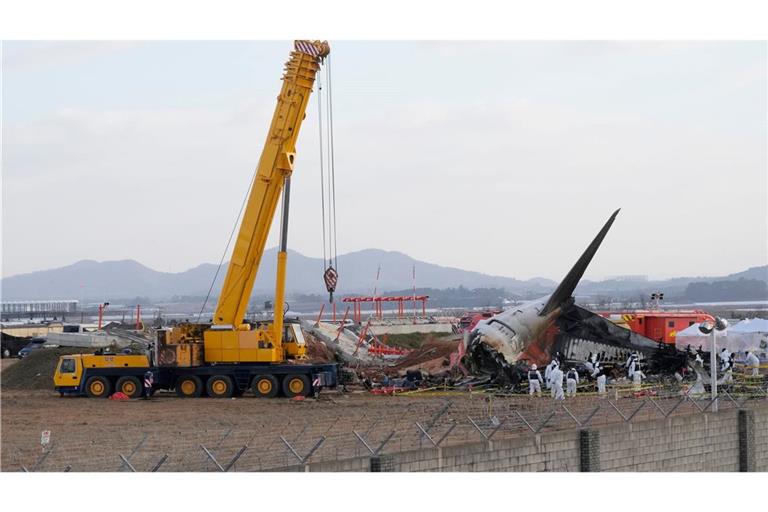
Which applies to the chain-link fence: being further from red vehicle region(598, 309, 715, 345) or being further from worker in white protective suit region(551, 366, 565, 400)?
red vehicle region(598, 309, 715, 345)

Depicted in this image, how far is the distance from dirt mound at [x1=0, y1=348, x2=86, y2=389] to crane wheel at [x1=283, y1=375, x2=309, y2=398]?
43.5 feet

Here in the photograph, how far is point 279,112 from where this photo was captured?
41.2m

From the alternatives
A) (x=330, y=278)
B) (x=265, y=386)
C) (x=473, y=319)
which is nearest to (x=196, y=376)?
(x=265, y=386)

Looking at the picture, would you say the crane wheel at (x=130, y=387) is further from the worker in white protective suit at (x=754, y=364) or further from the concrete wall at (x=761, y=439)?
the worker in white protective suit at (x=754, y=364)

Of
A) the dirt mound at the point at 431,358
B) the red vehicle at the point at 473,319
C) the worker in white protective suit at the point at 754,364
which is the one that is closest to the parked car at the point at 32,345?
the red vehicle at the point at 473,319

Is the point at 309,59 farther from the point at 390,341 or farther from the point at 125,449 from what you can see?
the point at 390,341

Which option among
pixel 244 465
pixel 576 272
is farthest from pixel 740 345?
pixel 244 465

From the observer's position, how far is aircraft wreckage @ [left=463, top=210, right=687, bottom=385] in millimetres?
45656

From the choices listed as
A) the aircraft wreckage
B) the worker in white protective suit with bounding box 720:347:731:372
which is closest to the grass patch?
the aircraft wreckage

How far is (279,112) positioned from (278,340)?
8478mm

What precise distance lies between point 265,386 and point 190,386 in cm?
288

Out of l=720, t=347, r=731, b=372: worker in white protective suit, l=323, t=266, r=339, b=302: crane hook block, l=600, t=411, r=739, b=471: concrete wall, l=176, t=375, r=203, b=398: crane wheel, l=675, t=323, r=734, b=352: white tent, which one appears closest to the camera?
l=600, t=411, r=739, b=471: concrete wall

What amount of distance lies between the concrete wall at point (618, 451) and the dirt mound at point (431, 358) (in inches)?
646

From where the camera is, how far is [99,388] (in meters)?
41.3
